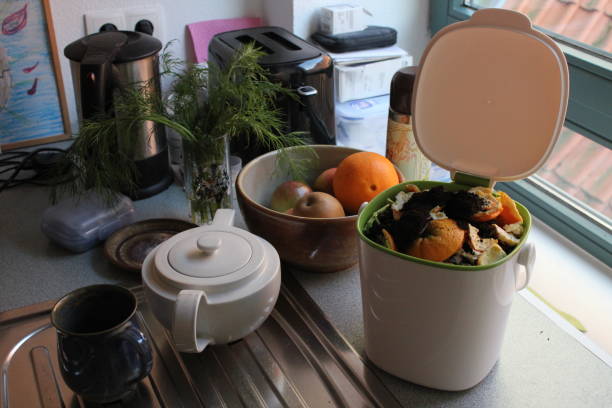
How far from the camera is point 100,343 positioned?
65 cm

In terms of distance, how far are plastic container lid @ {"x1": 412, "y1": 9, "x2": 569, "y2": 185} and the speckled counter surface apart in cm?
23

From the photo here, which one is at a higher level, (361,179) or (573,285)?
(361,179)

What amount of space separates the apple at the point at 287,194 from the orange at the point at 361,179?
2.2 inches

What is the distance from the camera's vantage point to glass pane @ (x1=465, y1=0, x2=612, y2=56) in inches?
42.8

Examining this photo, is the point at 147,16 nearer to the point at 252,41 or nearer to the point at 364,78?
the point at 252,41

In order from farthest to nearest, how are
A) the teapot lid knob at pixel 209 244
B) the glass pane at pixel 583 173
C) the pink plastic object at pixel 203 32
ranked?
the pink plastic object at pixel 203 32 → the glass pane at pixel 583 173 → the teapot lid knob at pixel 209 244

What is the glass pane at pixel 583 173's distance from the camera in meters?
1.16

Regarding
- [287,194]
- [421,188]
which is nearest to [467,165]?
[421,188]

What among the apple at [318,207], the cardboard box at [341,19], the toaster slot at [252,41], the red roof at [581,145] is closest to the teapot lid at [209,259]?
the apple at [318,207]

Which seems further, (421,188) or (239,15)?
(239,15)

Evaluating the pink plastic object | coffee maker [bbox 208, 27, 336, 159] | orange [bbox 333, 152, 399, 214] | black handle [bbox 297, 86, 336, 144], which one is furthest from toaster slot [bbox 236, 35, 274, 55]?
orange [bbox 333, 152, 399, 214]

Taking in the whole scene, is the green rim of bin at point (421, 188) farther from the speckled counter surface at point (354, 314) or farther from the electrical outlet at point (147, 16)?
the electrical outlet at point (147, 16)

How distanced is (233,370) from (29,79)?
2.75 feet

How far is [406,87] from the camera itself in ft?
3.10
